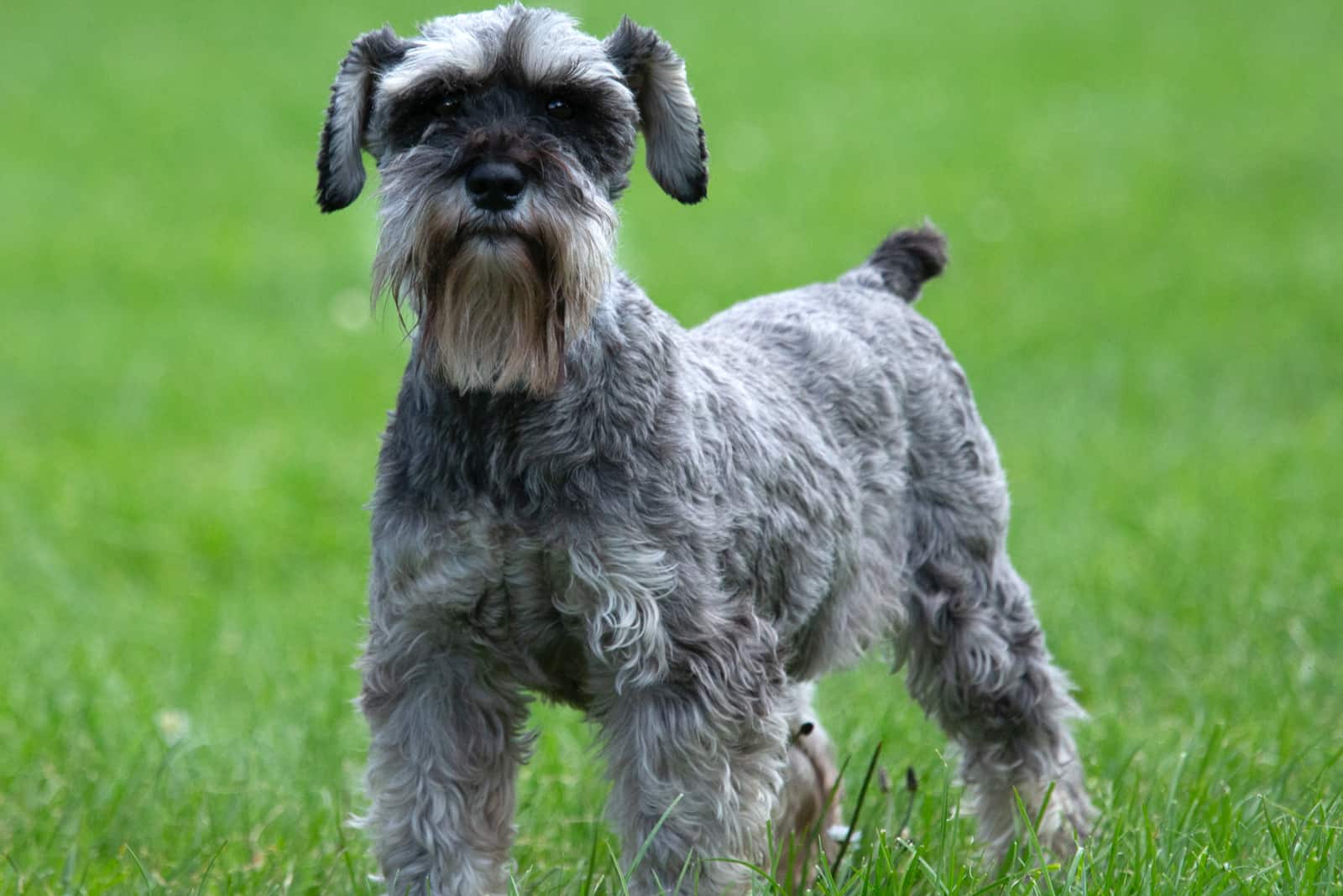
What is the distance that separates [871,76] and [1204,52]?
15.8ft

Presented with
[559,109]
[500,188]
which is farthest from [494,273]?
[559,109]

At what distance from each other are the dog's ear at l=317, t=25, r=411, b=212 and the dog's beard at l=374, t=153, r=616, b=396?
33 cm

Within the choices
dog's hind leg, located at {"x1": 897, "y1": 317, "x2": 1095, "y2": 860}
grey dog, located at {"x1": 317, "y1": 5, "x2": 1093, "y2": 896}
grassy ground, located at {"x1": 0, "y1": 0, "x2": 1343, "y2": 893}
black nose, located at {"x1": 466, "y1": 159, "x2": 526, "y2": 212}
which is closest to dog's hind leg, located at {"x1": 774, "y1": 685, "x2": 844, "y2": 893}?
grassy ground, located at {"x1": 0, "y1": 0, "x2": 1343, "y2": 893}

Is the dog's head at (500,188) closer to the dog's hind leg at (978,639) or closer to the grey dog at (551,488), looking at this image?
the grey dog at (551,488)

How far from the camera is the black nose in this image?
3893 mm

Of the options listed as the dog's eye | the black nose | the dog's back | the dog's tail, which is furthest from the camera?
the dog's tail

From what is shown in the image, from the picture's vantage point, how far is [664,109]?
177 inches

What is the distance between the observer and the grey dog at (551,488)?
402 cm

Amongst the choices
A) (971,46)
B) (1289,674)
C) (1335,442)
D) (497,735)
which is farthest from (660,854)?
(971,46)

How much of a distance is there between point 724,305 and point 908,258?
8.02m

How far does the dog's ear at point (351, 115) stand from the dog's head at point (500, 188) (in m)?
0.10

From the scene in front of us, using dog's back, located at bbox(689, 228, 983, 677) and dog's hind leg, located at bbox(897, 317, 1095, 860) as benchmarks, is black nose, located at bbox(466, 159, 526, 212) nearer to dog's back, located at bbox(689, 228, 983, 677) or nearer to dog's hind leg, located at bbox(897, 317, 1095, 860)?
dog's back, located at bbox(689, 228, 983, 677)

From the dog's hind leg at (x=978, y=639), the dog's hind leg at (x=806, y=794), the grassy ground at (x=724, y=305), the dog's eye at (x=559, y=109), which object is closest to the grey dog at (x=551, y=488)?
the dog's eye at (x=559, y=109)

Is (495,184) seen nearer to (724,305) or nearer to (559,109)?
(559,109)
